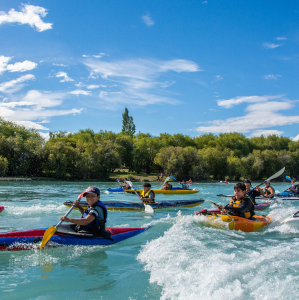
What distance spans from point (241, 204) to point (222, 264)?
310 cm

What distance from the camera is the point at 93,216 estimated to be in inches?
201

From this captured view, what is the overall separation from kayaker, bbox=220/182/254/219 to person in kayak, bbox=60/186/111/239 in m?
3.55

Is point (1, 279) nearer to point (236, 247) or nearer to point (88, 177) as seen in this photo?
point (236, 247)

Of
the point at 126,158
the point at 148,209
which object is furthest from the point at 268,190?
the point at 126,158

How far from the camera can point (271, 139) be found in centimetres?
7212

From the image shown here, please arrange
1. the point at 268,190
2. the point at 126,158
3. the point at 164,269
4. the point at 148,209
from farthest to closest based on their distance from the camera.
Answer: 1. the point at 126,158
2. the point at 268,190
3. the point at 148,209
4. the point at 164,269

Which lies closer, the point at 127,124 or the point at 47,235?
the point at 47,235

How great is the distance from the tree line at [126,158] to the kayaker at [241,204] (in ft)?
112

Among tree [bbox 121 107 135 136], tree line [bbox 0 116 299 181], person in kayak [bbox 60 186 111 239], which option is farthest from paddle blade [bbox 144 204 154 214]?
tree [bbox 121 107 135 136]

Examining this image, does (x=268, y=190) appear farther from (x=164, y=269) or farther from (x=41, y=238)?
(x=41, y=238)

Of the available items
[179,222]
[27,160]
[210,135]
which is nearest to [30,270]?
[179,222]

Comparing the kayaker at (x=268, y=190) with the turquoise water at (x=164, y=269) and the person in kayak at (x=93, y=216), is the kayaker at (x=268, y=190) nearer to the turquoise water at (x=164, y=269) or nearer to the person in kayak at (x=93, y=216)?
the turquoise water at (x=164, y=269)

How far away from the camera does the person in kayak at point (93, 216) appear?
199 inches

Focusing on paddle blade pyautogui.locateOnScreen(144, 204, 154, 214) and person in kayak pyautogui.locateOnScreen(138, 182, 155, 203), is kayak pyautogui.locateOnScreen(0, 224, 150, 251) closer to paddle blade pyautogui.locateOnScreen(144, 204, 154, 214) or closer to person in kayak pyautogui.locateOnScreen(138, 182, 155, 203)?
paddle blade pyautogui.locateOnScreen(144, 204, 154, 214)
